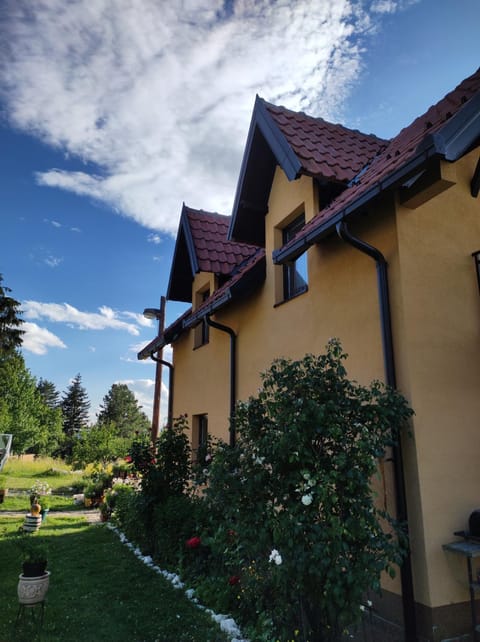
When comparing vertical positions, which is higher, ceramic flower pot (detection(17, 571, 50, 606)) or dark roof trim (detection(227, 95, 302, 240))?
dark roof trim (detection(227, 95, 302, 240))

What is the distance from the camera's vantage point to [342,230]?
4.37 meters

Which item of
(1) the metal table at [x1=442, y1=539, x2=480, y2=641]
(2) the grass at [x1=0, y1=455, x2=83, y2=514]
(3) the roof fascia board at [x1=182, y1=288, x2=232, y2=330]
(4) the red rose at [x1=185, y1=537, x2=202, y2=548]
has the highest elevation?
(3) the roof fascia board at [x1=182, y1=288, x2=232, y2=330]

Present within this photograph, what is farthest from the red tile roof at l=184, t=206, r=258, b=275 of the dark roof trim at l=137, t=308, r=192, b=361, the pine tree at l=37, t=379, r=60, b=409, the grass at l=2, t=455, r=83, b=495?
the pine tree at l=37, t=379, r=60, b=409

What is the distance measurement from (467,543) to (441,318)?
84.8 inches

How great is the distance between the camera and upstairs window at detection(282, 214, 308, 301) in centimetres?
617

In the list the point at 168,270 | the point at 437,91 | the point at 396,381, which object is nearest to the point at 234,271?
the point at 168,270

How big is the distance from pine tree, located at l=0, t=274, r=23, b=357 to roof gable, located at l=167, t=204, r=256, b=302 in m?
23.7

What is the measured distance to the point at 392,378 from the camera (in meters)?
4.12

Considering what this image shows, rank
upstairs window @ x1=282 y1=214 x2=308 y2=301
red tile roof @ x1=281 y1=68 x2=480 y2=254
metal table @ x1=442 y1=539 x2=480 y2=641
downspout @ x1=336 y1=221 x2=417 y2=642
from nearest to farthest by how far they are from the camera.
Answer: metal table @ x1=442 y1=539 x2=480 y2=641, downspout @ x1=336 y1=221 x2=417 y2=642, red tile roof @ x1=281 y1=68 x2=480 y2=254, upstairs window @ x1=282 y1=214 x2=308 y2=301

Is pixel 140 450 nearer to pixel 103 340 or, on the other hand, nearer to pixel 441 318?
pixel 441 318

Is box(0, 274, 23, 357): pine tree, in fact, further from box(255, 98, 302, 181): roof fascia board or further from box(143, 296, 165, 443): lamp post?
box(255, 98, 302, 181): roof fascia board

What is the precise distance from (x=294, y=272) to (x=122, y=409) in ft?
233

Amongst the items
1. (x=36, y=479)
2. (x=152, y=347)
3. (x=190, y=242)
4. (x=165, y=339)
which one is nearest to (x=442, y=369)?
(x=190, y=242)

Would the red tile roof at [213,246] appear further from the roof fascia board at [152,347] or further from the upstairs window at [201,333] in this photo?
the roof fascia board at [152,347]
